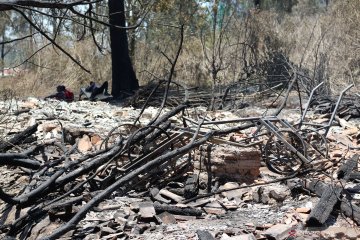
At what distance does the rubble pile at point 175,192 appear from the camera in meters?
3.48

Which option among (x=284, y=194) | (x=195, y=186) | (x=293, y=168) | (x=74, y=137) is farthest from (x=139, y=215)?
(x=74, y=137)

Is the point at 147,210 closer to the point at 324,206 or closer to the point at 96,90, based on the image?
the point at 324,206

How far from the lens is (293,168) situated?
468 cm

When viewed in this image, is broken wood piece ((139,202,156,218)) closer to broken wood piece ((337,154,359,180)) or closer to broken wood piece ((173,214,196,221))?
broken wood piece ((173,214,196,221))

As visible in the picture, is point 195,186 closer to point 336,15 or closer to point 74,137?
point 74,137

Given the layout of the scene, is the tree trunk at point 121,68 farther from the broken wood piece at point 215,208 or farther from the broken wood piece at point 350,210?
the broken wood piece at point 350,210

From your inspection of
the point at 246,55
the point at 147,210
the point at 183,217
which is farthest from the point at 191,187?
the point at 246,55

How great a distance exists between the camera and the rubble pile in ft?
11.4

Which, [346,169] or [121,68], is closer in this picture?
[346,169]

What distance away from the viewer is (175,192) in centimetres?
423

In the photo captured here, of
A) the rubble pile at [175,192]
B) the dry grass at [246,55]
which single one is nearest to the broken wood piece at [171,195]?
the rubble pile at [175,192]

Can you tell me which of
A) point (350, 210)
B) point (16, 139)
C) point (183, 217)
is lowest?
point (183, 217)

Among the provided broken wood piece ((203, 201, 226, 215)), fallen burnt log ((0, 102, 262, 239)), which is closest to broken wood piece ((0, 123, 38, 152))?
fallen burnt log ((0, 102, 262, 239))

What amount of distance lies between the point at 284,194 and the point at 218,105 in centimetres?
477
